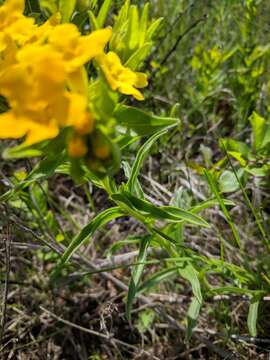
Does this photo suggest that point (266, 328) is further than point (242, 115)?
No

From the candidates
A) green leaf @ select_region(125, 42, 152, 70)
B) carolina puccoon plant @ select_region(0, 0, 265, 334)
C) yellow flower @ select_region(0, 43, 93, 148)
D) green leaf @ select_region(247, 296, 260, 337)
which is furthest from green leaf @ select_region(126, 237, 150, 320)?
yellow flower @ select_region(0, 43, 93, 148)

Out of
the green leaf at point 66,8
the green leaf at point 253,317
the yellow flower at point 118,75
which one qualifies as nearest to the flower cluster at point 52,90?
the yellow flower at point 118,75

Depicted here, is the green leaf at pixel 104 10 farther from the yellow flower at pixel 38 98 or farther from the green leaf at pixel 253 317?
the green leaf at pixel 253 317

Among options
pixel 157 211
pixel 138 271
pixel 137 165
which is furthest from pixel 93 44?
pixel 138 271

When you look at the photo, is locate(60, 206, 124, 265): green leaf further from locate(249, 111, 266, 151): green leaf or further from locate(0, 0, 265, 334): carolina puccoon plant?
locate(249, 111, 266, 151): green leaf

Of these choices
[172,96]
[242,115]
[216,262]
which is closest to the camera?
[216,262]

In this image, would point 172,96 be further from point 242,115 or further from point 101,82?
point 101,82

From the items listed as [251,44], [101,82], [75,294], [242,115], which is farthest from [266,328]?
[251,44]

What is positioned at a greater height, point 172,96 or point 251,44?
point 251,44
